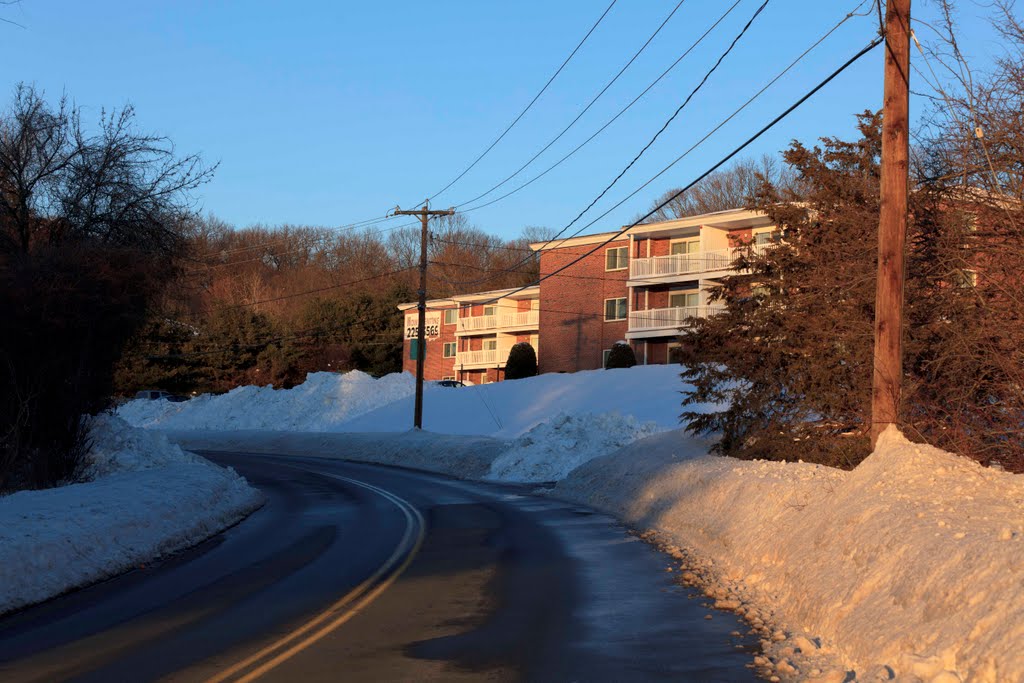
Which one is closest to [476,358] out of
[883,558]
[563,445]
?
[563,445]

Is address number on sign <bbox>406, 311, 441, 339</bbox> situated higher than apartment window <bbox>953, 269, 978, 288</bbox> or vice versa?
address number on sign <bbox>406, 311, 441, 339</bbox>

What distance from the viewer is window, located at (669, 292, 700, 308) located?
188ft

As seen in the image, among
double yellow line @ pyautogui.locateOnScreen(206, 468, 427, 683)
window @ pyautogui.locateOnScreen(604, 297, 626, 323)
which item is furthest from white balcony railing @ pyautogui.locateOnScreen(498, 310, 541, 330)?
double yellow line @ pyautogui.locateOnScreen(206, 468, 427, 683)

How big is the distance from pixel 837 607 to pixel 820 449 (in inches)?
462

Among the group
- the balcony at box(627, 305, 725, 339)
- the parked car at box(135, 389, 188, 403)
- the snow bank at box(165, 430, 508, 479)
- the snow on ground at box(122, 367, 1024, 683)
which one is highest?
the balcony at box(627, 305, 725, 339)

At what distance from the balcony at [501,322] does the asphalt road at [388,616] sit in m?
48.7

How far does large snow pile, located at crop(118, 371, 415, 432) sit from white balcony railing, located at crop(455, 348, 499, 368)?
702cm

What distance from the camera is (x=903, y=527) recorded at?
33.3 feet

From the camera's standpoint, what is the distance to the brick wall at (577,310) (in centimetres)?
6144

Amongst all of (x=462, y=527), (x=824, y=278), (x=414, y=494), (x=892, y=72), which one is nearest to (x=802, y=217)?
(x=824, y=278)

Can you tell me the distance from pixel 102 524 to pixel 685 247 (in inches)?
1855

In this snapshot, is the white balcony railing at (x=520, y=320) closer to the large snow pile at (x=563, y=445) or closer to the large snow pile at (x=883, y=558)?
the large snow pile at (x=563, y=445)

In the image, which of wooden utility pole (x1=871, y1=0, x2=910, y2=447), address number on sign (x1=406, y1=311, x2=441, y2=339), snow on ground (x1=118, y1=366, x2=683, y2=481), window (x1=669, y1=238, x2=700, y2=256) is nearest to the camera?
wooden utility pole (x1=871, y1=0, x2=910, y2=447)

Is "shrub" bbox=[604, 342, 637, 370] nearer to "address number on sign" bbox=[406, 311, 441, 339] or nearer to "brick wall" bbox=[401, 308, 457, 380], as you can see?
"brick wall" bbox=[401, 308, 457, 380]
